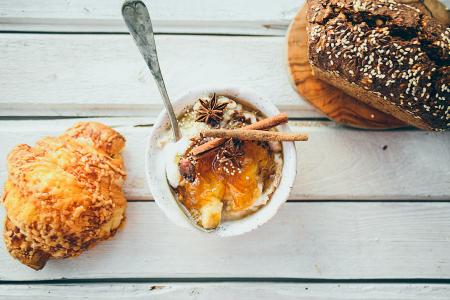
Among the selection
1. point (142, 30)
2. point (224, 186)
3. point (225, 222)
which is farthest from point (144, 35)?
point (225, 222)

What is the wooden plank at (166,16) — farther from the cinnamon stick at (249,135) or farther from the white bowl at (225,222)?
the cinnamon stick at (249,135)

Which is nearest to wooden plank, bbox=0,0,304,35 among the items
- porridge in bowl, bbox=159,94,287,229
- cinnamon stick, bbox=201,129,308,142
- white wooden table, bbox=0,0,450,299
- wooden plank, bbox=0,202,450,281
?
white wooden table, bbox=0,0,450,299

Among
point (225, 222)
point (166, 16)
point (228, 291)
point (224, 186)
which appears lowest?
point (228, 291)

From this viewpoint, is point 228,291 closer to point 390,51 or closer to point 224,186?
point 224,186

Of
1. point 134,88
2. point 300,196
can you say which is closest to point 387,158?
point 300,196

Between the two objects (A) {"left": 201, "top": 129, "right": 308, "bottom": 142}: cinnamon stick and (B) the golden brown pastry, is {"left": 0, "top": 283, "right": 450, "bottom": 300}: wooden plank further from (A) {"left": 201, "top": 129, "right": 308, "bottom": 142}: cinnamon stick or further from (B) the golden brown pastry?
(A) {"left": 201, "top": 129, "right": 308, "bottom": 142}: cinnamon stick

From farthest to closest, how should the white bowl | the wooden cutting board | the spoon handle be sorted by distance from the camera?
the wooden cutting board
the white bowl
the spoon handle

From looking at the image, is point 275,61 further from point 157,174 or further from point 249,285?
point 249,285
